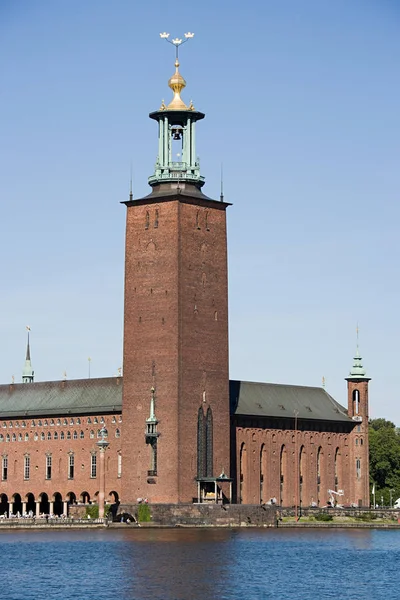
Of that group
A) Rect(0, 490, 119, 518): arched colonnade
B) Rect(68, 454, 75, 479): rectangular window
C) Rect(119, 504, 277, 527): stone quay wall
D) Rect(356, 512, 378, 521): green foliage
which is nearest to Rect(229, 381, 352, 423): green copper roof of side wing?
Rect(356, 512, 378, 521): green foliage

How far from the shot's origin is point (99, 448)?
146 m

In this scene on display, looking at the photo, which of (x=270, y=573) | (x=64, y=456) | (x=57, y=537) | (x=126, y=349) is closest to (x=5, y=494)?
(x=64, y=456)

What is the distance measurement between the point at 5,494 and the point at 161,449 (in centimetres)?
2658

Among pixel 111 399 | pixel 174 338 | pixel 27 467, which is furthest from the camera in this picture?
pixel 27 467

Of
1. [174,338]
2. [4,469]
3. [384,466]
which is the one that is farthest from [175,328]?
[384,466]

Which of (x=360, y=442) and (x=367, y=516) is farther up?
(x=360, y=442)

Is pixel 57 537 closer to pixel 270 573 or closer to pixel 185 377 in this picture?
pixel 185 377

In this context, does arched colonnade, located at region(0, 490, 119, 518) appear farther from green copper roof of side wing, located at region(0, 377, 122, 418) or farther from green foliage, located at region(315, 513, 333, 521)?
green foliage, located at region(315, 513, 333, 521)

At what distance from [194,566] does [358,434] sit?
74.1 m

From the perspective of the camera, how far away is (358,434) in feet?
542

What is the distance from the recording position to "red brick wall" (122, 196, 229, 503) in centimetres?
13512

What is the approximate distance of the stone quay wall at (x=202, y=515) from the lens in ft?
431

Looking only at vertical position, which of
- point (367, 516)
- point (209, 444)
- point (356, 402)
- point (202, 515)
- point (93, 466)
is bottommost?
point (202, 515)

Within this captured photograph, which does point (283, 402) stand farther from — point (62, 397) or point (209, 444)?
point (209, 444)
